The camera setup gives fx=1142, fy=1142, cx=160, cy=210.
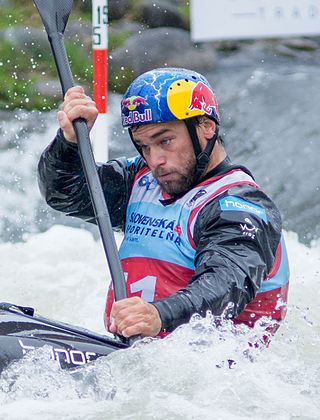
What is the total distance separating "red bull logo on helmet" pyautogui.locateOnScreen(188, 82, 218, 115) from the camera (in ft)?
14.2

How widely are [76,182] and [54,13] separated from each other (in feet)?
2.46

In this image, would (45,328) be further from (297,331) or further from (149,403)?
(297,331)

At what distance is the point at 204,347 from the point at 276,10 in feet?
19.7

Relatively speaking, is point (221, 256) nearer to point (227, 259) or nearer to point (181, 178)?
point (227, 259)

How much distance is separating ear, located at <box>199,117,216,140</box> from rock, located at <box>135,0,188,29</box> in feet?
23.6

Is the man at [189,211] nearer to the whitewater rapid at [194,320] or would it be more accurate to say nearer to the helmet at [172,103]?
the helmet at [172,103]

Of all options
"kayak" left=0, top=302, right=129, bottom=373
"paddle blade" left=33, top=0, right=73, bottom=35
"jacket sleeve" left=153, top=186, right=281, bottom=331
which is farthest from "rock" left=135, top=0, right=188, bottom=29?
"kayak" left=0, top=302, right=129, bottom=373

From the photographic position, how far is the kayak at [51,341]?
3840 mm

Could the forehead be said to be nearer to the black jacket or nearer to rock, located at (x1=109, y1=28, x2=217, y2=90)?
the black jacket

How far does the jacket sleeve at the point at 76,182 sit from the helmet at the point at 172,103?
373mm

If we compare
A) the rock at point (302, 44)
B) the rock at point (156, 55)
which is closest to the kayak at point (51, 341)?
the rock at point (156, 55)

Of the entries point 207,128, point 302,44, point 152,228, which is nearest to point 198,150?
point 207,128

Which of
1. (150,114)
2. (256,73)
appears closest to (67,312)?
(150,114)

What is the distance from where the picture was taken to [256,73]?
1106 cm
